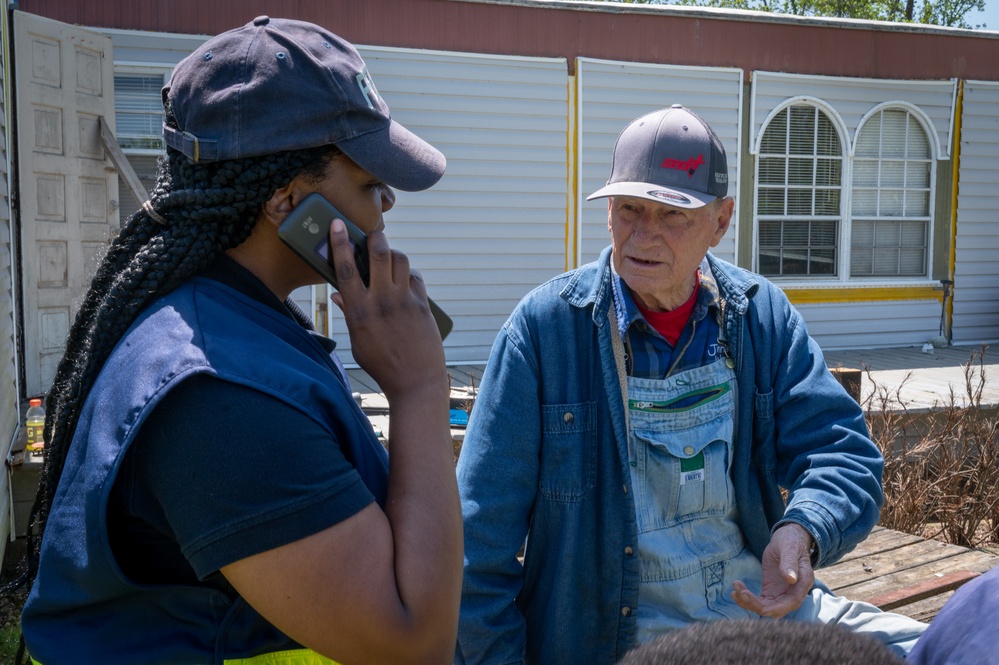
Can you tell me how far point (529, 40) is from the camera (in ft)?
32.1

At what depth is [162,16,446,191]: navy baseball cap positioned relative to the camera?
126 centimetres

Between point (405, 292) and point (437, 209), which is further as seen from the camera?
point (437, 209)

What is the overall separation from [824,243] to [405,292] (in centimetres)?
1106

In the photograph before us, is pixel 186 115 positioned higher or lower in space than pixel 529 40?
lower

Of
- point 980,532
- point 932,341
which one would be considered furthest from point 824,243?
point 980,532

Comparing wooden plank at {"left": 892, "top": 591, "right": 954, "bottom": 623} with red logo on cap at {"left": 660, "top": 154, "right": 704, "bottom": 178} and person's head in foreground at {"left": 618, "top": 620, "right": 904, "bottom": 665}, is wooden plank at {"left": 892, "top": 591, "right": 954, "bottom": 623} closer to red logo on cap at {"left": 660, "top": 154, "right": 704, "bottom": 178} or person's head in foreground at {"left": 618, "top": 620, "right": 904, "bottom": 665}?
red logo on cap at {"left": 660, "top": 154, "right": 704, "bottom": 178}

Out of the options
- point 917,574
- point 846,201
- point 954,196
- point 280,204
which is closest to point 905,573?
point 917,574

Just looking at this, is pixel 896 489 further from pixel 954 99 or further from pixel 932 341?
pixel 954 99

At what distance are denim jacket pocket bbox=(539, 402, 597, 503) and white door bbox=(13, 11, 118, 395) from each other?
5.02 metres

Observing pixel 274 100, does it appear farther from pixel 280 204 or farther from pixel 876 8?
pixel 876 8

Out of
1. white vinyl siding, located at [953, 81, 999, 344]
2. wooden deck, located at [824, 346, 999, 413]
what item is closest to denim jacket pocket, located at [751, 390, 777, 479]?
wooden deck, located at [824, 346, 999, 413]

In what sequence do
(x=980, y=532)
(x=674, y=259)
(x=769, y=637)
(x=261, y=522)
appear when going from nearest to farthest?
(x=769, y=637) → (x=261, y=522) → (x=674, y=259) → (x=980, y=532)

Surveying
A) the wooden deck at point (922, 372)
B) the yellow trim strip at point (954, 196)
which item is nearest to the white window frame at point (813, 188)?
the wooden deck at point (922, 372)

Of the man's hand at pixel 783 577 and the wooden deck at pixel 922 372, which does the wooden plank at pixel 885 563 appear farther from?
the wooden deck at pixel 922 372
